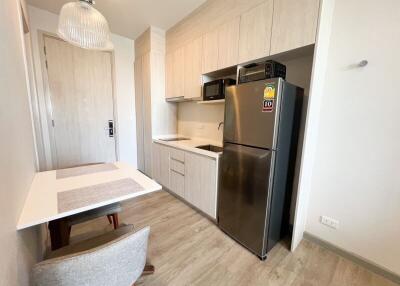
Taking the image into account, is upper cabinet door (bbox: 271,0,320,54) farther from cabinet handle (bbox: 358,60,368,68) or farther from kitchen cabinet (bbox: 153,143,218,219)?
kitchen cabinet (bbox: 153,143,218,219)

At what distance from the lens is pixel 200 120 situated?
2.99 meters

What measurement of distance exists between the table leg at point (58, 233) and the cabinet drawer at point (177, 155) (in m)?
1.46

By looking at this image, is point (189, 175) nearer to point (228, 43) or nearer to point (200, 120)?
point (200, 120)

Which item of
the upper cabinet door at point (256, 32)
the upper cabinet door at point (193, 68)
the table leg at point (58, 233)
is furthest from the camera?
the upper cabinet door at point (193, 68)

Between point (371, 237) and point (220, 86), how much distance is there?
6.64 ft

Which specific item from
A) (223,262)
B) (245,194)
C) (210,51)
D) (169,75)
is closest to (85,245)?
(223,262)

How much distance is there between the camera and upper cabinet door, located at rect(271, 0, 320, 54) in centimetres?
140

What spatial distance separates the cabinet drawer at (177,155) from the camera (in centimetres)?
248

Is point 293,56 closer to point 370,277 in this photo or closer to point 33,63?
point 370,277

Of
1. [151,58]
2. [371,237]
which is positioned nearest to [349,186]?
[371,237]

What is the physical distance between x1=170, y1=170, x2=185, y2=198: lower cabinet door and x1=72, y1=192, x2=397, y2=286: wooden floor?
0.52 m

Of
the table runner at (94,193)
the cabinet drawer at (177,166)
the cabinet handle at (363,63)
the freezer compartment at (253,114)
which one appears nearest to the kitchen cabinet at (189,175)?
A: the cabinet drawer at (177,166)

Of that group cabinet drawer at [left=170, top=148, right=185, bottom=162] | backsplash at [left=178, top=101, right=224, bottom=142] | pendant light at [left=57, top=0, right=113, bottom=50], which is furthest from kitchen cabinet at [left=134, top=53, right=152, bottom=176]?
pendant light at [left=57, top=0, right=113, bottom=50]

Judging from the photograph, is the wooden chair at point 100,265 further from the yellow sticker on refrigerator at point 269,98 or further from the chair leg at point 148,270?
the yellow sticker on refrigerator at point 269,98
